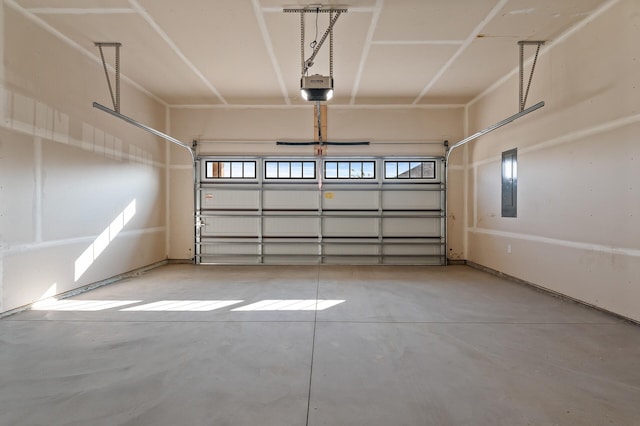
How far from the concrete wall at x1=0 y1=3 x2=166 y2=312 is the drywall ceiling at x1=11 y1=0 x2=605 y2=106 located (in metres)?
0.37

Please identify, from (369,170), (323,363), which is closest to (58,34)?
(323,363)

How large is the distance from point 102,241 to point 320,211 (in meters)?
3.73

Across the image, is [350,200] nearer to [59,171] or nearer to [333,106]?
[333,106]

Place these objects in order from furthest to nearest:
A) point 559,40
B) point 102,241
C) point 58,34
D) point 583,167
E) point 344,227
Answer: point 344,227, point 102,241, point 559,40, point 58,34, point 583,167

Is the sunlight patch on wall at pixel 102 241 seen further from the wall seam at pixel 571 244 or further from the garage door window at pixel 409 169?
the wall seam at pixel 571 244

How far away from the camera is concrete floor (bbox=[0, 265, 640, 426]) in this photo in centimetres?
179

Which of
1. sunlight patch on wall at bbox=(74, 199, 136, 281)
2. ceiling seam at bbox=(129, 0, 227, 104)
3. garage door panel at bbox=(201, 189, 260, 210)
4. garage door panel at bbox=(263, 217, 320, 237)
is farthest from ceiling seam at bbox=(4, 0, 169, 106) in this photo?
garage door panel at bbox=(263, 217, 320, 237)

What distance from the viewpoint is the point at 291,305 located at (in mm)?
3783

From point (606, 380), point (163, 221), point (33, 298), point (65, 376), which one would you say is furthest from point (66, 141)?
point (606, 380)

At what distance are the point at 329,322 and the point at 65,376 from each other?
207cm

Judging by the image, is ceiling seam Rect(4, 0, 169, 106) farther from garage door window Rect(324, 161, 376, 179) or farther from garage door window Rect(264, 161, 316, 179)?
garage door window Rect(324, 161, 376, 179)

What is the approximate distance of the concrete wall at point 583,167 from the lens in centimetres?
316

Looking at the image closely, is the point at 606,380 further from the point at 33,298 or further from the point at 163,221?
the point at 163,221

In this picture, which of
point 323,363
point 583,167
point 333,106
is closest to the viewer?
point 323,363
